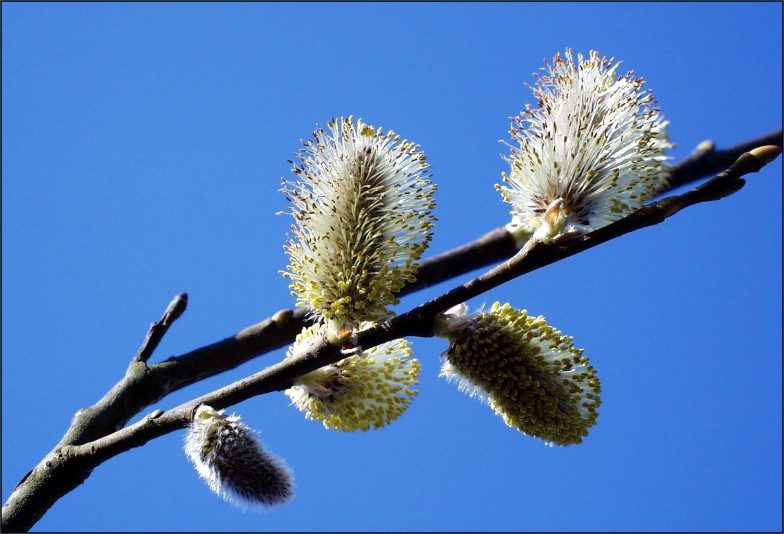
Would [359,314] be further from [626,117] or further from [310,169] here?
[626,117]

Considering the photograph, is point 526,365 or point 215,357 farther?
point 215,357

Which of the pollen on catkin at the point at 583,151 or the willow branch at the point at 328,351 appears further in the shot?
the pollen on catkin at the point at 583,151

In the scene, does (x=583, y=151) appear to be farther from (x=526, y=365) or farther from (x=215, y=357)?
(x=215, y=357)

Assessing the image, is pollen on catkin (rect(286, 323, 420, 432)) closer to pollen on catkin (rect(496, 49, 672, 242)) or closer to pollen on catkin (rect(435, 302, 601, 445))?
pollen on catkin (rect(435, 302, 601, 445))

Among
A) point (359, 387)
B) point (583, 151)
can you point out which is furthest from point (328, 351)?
point (583, 151)

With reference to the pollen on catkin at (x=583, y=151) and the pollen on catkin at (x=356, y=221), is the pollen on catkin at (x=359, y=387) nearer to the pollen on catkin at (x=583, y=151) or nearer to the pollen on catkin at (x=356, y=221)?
the pollen on catkin at (x=356, y=221)

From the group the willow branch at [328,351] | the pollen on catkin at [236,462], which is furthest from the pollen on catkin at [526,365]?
the pollen on catkin at [236,462]
